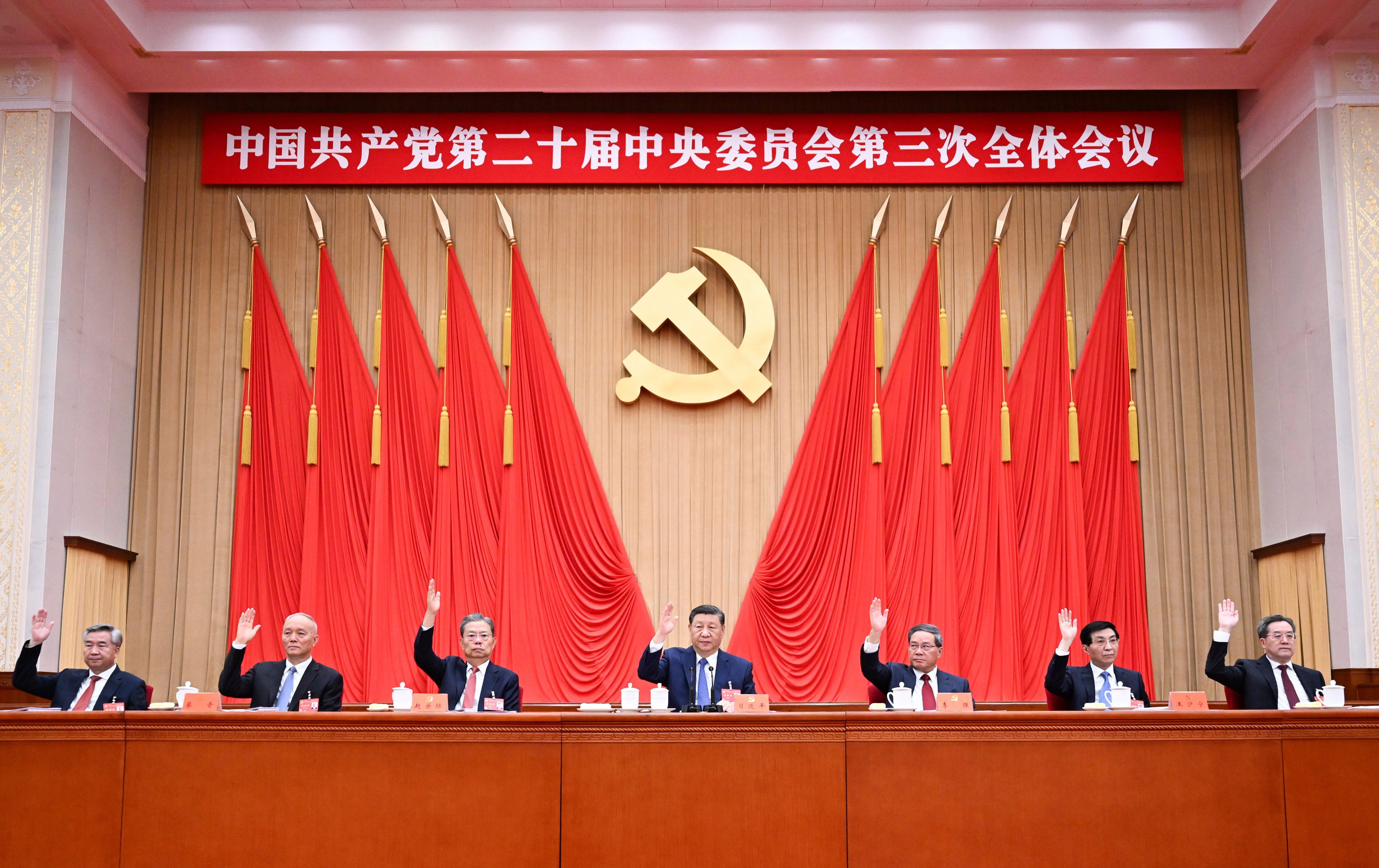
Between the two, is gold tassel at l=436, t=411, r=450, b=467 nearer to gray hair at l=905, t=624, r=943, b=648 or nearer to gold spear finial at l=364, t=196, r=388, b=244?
gold spear finial at l=364, t=196, r=388, b=244

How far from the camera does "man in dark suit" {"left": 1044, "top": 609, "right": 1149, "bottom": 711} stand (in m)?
4.91

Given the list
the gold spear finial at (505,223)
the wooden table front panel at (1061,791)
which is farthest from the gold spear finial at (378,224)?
the wooden table front panel at (1061,791)

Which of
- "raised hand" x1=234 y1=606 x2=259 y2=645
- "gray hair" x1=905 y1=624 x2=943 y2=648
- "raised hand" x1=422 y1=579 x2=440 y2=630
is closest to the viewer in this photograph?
"raised hand" x1=234 y1=606 x2=259 y2=645

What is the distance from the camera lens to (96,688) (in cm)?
512

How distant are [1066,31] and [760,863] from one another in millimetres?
5034

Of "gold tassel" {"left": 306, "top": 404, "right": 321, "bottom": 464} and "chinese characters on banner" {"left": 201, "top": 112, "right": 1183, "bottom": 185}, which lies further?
"chinese characters on banner" {"left": 201, "top": 112, "right": 1183, "bottom": 185}

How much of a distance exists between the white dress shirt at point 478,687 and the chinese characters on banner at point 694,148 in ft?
11.0

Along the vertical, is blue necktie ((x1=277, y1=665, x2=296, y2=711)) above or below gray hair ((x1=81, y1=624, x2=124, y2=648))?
below

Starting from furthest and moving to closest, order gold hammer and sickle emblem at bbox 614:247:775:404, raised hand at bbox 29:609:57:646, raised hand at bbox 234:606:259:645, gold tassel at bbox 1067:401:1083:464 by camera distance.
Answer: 1. gold hammer and sickle emblem at bbox 614:247:775:404
2. gold tassel at bbox 1067:401:1083:464
3. raised hand at bbox 29:609:57:646
4. raised hand at bbox 234:606:259:645

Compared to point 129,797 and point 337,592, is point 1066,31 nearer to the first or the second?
point 337,592

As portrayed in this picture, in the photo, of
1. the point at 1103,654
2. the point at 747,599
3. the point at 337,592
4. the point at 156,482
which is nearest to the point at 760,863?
the point at 1103,654

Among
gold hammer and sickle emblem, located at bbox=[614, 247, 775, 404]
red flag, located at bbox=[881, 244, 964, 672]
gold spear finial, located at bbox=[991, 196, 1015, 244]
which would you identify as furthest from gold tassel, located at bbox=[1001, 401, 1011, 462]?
gold hammer and sickle emblem, located at bbox=[614, 247, 775, 404]

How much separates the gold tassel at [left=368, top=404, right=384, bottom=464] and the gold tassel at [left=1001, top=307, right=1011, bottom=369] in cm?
354

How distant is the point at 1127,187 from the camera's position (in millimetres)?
7523
